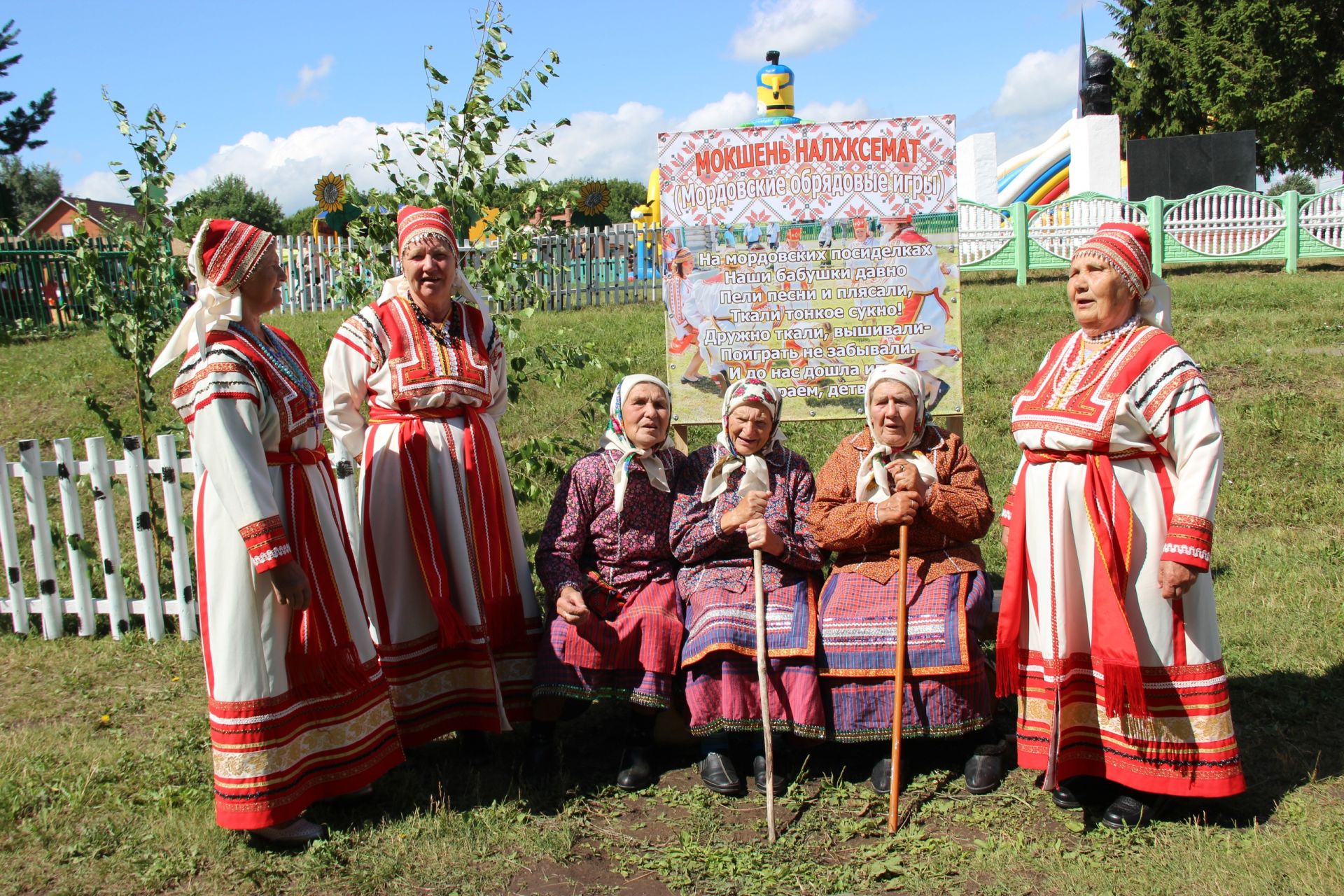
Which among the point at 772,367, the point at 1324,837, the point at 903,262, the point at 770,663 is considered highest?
the point at 903,262

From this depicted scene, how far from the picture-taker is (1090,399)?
3264mm

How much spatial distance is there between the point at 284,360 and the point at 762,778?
86.5 inches

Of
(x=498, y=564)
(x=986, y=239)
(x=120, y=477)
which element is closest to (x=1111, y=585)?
(x=498, y=564)

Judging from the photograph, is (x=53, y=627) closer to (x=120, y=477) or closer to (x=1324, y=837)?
(x=120, y=477)

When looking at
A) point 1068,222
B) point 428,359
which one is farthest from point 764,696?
point 1068,222

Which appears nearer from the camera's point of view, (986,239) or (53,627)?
(53,627)

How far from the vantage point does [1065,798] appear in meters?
3.50

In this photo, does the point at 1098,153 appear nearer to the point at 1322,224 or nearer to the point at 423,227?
the point at 1322,224

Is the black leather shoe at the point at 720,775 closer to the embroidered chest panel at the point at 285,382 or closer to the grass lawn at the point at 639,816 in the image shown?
the grass lawn at the point at 639,816

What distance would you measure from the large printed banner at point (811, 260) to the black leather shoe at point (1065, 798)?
1.68m

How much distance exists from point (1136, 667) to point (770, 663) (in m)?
1.19

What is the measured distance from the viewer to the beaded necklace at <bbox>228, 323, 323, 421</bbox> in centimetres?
330

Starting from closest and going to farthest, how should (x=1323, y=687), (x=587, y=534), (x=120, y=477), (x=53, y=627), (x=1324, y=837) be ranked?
(x=1324, y=837)
(x=587, y=534)
(x=1323, y=687)
(x=53, y=627)
(x=120, y=477)

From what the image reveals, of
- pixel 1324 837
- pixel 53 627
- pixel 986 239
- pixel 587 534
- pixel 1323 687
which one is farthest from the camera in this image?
pixel 986 239
